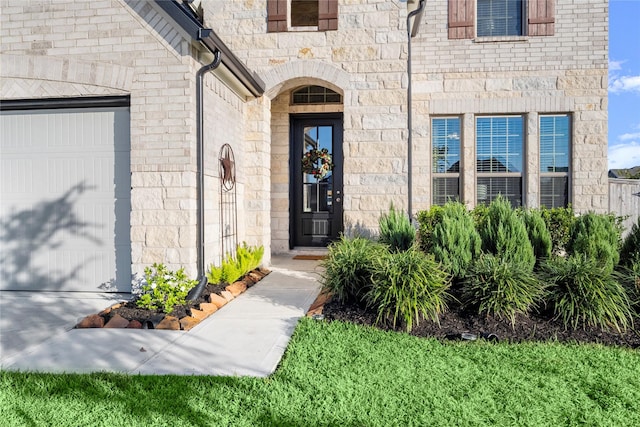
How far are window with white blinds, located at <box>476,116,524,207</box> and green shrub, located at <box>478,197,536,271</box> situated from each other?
303 cm

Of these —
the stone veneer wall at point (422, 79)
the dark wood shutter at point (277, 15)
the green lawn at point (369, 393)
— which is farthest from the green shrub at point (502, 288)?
the dark wood shutter at point (277, 15)

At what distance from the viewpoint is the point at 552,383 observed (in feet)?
9.22

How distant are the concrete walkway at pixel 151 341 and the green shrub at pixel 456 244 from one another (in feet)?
5.15

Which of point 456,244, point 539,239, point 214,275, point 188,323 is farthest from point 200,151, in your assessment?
point 539,239

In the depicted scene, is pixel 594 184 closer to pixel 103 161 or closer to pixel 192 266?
pixel 192 266

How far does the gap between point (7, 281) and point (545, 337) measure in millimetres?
6152

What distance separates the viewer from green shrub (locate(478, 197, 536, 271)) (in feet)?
14.1

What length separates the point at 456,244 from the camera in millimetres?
4441

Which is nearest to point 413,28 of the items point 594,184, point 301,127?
point 301,127

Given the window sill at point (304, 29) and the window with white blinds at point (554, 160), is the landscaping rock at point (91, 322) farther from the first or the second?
the window with white blinds at point (554, 160)

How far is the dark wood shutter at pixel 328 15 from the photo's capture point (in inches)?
257

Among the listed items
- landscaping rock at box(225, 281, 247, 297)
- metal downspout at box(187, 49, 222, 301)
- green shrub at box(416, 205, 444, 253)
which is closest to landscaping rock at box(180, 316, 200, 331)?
metal downspout at box(187, 49, 222, 301)

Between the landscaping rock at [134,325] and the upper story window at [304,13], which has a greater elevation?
the upper story window at [304,13]

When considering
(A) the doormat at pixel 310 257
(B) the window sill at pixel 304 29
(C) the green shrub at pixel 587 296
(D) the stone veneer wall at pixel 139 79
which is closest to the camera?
(C) the green shrub at pixel 587 296
